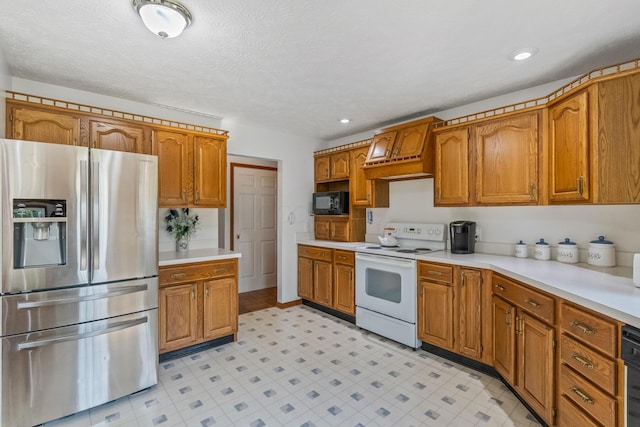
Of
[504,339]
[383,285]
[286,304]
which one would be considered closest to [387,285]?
[383,285]

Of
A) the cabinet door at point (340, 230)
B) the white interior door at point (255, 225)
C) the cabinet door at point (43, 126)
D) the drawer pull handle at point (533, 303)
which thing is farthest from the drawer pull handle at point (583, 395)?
the white interior door at point (255, 225)

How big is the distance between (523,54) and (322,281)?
9.97 ft

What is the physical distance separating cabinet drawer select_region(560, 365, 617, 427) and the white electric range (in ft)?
4.35

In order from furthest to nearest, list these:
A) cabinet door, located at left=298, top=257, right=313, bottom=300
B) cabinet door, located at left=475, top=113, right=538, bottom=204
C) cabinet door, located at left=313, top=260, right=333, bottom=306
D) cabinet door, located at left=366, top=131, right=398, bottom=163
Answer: cabinet door, located at left=298, top=257, right=313, bottom=300
cabinet door, located at left=313, top=260, right=333, bottom=306
cabinet door, located at left=366, top=131, right=398, bottom=163
cabinet door, located at left=475, top=113, right=538, bottom=204

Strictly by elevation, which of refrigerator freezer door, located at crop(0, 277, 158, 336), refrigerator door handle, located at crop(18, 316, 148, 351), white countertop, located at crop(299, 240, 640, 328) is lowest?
refrigerator door handle, located at crop(18, 316, 148, 351)

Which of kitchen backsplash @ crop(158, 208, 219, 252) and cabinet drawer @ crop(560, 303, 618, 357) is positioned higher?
kitchen backsplash @ crop(158, 208, 219, 252)

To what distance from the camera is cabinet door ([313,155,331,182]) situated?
4266mm

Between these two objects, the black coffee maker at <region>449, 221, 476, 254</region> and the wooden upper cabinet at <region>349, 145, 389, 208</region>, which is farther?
the wooden upper cabinet at <region>349, 145, 389, 208</region>

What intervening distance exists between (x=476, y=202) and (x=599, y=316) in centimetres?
149

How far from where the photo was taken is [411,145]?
313 centimetres

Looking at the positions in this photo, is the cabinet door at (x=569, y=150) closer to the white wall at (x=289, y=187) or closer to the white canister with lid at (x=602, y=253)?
the white canister with lid at (x=602, y=253)

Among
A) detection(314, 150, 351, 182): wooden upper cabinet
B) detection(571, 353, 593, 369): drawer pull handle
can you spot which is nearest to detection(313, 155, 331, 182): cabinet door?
detection(314, 150, 351, 182): wooden upper cabinet

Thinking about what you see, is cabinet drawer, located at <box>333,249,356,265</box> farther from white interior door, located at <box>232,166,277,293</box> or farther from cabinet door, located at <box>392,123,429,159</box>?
white interior door, located at <box>232,166,277,293</box>

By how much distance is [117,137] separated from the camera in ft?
8.66
